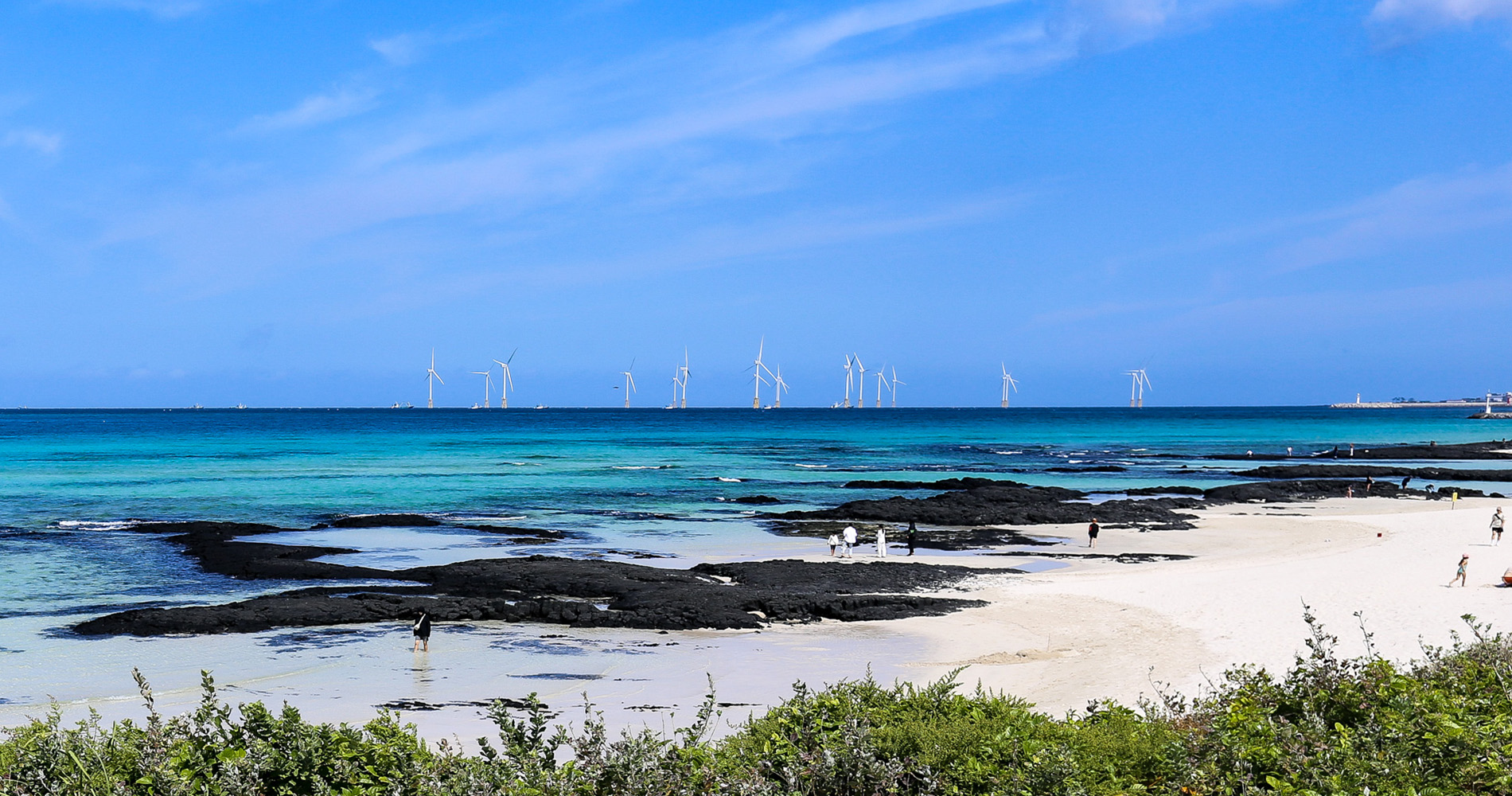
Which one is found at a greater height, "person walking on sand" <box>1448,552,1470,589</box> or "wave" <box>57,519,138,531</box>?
"person walking on sand" <box>1448,552,1470,589</box>

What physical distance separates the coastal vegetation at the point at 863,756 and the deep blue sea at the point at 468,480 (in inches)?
641

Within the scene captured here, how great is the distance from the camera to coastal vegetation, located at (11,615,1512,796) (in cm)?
700

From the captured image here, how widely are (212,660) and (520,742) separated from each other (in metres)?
13.2

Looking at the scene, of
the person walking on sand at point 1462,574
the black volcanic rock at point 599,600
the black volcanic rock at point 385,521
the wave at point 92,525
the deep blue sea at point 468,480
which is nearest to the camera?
the black volcanic rock at point 599,600

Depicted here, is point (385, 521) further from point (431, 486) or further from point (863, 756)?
point (863, 756)

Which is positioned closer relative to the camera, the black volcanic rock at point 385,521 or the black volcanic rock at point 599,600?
the black volcanic rock at point 599,600

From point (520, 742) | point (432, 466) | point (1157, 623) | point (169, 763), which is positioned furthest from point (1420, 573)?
point (432, 466)

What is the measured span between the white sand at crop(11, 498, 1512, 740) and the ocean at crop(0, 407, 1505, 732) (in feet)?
1.78

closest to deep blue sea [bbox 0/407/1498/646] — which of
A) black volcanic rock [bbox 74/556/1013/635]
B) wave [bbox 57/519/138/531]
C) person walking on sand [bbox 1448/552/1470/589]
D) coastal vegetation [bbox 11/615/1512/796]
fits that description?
wave [bbox 57/519/138/531]

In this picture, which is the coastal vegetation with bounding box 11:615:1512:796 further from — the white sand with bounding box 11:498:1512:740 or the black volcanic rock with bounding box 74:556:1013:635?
the black volcanic rock with bounding box 74:556:1013:635

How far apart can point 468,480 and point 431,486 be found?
15.1ft

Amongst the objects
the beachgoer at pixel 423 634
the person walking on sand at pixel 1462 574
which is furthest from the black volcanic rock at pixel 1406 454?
the beachgoer at pixel 423 634

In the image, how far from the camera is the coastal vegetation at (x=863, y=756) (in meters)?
7.00

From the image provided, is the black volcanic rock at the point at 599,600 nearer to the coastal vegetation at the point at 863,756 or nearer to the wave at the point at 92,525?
the coastal vegetation at the point at 863,756
